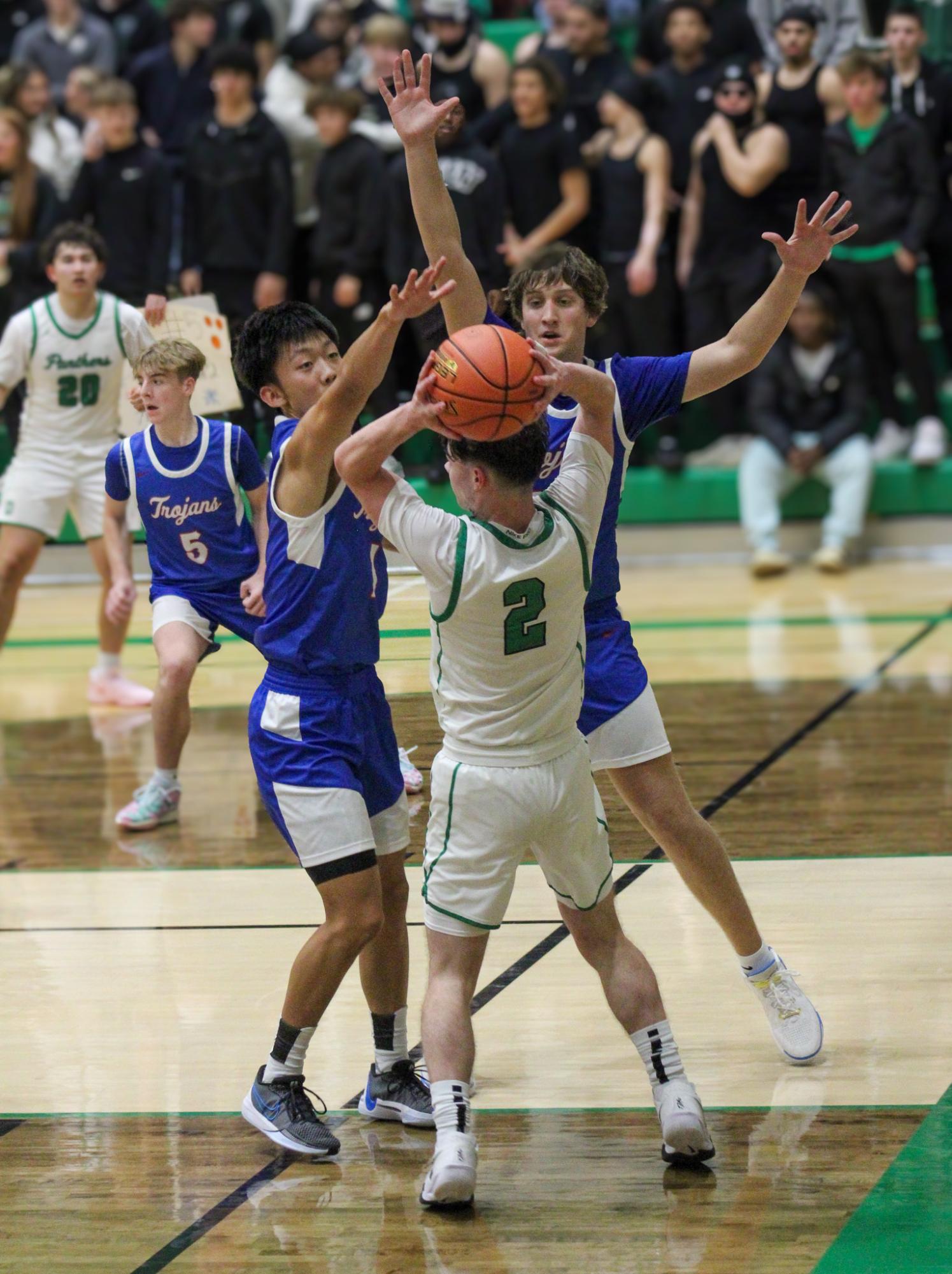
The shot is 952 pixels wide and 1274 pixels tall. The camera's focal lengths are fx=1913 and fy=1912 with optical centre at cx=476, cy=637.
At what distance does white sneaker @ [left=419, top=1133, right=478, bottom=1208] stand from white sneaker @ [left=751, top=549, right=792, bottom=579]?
7981 millimetres

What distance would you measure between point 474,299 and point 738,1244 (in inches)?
82.3

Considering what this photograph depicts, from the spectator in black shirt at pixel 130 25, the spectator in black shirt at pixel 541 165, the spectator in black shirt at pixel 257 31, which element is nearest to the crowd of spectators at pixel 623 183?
the spectator in black shirt at pixel 541 165

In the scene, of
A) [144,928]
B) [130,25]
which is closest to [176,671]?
[144,928]

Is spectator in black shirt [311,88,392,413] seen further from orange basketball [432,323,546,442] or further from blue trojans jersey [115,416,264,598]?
orange basketball [432,323,546,442]

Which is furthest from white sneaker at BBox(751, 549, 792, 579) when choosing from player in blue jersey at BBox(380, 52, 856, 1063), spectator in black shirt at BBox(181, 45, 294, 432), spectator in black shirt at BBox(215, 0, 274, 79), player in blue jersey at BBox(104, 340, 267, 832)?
player in blue jersey at BBox(380, 52, 856, 1063)

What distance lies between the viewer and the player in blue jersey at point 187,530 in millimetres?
6344

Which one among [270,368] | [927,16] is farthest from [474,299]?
[927,16]

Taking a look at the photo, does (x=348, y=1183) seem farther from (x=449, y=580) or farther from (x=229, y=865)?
(x=229, y=865)

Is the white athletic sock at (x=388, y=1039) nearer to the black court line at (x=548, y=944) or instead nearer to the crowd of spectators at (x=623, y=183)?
the black court line at (x=548, y=944)

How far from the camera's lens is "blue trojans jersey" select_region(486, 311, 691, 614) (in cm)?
424

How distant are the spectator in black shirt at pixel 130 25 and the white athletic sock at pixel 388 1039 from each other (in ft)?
36.5

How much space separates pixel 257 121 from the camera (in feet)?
38.5

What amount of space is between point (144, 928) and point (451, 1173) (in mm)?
2328

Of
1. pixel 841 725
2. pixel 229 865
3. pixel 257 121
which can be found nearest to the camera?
pixel 229 865
